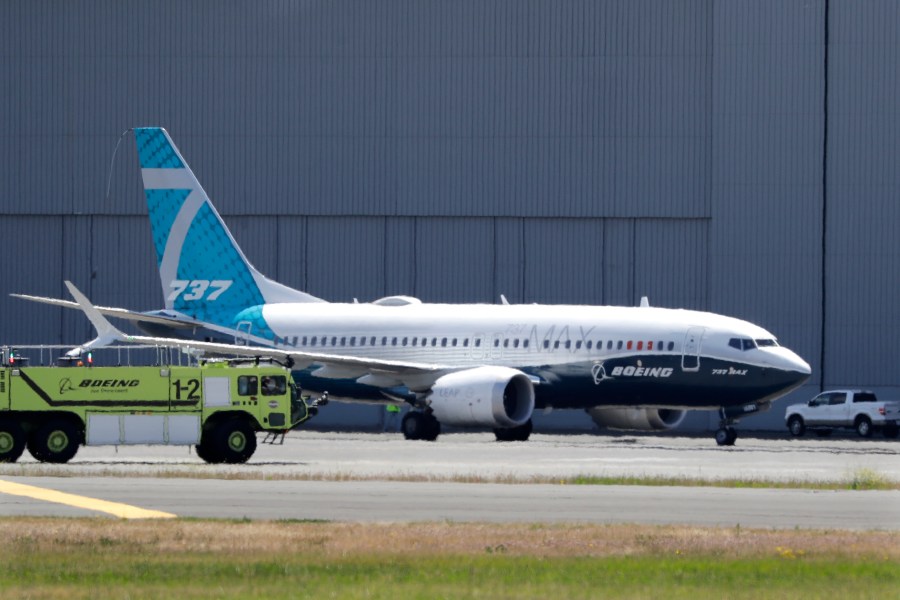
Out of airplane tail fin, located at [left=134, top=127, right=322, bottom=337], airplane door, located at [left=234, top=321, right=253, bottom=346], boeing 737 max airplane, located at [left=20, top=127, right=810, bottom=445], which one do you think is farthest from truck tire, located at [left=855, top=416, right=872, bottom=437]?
airplane door, located at [left=234, top=321, right=253, bottom=346]

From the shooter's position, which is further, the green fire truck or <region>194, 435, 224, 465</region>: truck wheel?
<region>194, 435, 224, 465</region>: truck wheel

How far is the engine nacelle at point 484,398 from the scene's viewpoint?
43.3 m

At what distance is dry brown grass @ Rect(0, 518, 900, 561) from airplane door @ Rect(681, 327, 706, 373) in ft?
76.2

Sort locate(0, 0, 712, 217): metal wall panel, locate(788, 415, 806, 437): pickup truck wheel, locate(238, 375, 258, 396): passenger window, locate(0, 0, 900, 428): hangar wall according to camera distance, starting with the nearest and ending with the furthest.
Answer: locate(238, 375, 258, 396): passenger window < locate(788, 415, 806, 437): pickup truck wheel < locate(0, 0, 900, 428): hangar wall < locate(0, 0, 712, 217): metal wall panel

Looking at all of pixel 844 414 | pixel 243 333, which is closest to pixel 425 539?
pixel 243 333

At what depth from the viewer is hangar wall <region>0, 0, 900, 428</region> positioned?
187 feet

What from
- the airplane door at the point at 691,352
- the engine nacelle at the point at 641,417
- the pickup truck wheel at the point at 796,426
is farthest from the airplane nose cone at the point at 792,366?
the pickup truck wheel at the point at 796,426

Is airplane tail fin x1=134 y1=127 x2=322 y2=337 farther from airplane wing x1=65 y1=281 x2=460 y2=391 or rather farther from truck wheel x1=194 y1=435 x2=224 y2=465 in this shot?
truck wheel x1=194 y1=435 x2=224 y2=465

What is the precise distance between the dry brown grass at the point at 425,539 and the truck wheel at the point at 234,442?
12.2 m

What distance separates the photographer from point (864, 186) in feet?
186

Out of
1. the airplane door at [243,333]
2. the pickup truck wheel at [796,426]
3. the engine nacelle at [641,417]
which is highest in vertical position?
the airplane door at [243,333]

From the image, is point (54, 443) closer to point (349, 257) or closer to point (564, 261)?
point (349, 257)

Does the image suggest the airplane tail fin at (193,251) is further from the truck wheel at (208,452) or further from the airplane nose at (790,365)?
the truck wheel at (208,452)

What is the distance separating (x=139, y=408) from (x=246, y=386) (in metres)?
2.08
